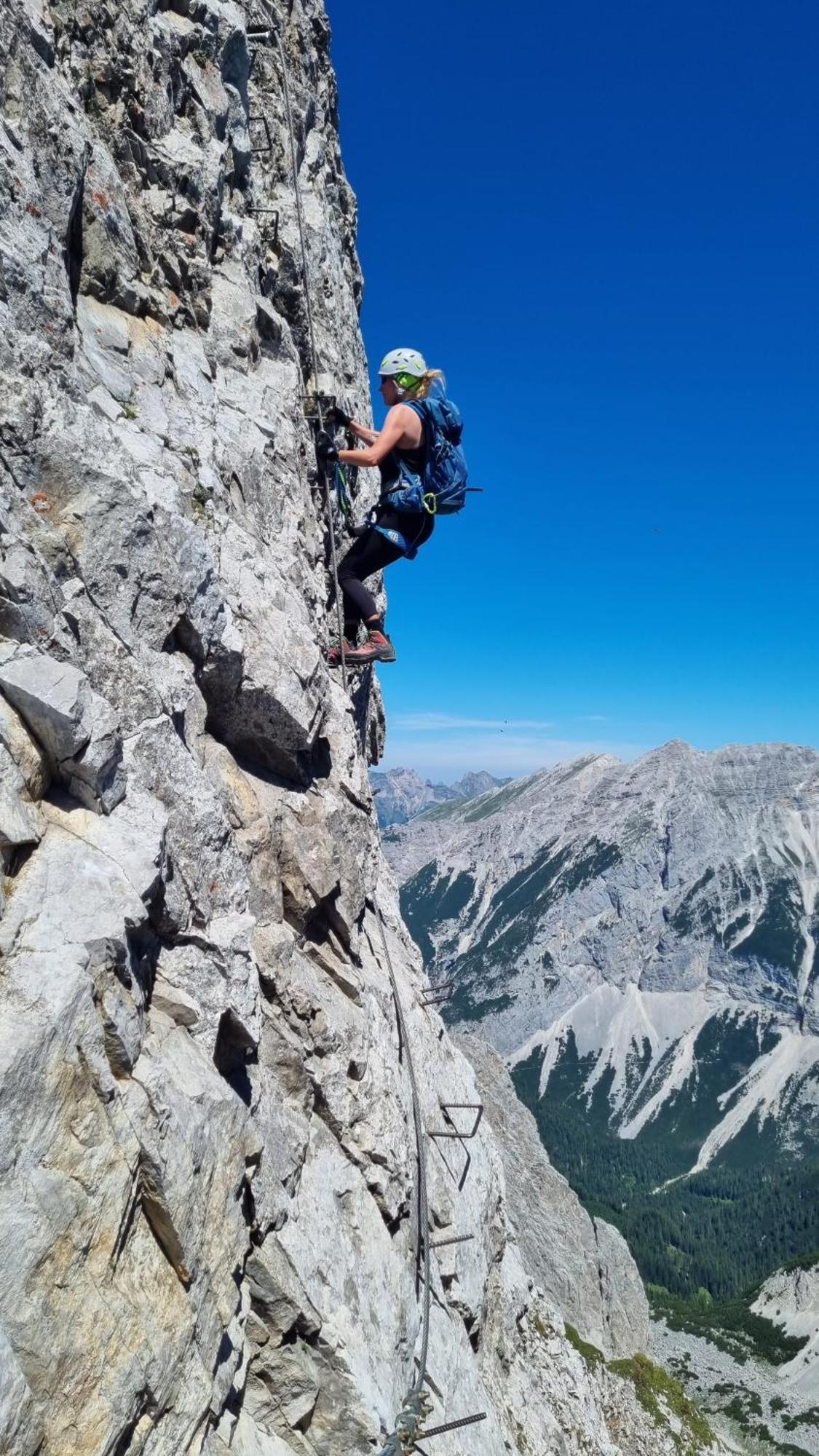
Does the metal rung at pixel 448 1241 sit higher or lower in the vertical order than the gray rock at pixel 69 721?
lower

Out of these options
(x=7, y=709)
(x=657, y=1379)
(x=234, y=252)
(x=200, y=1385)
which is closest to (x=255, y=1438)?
(x=200, y=1385)

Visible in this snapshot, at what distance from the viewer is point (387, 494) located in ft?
47.0

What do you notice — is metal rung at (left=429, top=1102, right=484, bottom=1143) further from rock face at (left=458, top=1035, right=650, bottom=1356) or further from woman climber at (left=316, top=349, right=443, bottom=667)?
rock face at (left=458, top=1035, right=650, bottom=1356)

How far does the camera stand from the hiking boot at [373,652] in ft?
50.8

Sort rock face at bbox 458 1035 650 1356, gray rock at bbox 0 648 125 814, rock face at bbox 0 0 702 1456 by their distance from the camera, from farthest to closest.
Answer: rock face at bbox 458 1035 650 1356, gray rock at bbox 0 648 125 814, rock face at bbox 0 0 702 1456

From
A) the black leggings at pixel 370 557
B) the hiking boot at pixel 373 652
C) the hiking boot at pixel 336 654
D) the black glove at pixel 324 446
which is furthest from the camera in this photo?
the black glove at pixel 324 446

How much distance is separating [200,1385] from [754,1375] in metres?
155

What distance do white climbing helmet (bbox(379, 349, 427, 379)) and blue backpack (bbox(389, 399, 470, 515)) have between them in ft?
1.72

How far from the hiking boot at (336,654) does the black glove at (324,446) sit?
3.69m

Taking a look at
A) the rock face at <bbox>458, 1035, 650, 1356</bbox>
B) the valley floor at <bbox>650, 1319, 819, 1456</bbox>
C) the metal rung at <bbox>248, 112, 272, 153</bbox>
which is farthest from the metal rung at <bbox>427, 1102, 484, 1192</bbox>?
the valley floor at <bbox>650, 1319, 819, 1456</bbox>

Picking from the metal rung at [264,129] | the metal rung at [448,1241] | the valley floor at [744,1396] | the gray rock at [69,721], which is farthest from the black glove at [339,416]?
the valley floor at [744,1396]

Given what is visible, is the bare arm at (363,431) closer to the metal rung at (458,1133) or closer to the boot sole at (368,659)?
the boot sole at (368,659)

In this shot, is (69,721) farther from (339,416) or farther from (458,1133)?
(458,1133)

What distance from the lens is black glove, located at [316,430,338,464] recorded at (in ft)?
53.3
